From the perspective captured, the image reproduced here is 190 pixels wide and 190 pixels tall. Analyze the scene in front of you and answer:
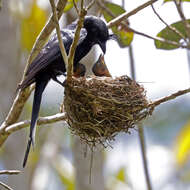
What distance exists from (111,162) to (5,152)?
4.78 meters

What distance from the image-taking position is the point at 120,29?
5.18 meters

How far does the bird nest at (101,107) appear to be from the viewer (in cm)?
420

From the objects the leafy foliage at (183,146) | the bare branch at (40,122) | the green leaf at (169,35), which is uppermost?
the green leaf at (169,35)

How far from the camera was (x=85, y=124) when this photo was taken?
4.25 metres

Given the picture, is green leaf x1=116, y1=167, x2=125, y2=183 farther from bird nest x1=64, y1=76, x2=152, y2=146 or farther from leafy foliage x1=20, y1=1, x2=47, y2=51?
bird nest x1=64, y1=76, x2=152, y2=146

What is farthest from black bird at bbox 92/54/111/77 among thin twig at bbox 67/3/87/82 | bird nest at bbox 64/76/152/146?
thin twig at bbox 67/3/87/82

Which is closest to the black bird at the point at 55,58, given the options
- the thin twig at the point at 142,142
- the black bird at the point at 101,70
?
the black bird at the point at 101,70

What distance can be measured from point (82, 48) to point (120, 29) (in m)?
0.40

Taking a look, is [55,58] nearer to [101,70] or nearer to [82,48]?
[101,70]

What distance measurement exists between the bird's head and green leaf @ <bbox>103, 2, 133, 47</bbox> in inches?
3.4

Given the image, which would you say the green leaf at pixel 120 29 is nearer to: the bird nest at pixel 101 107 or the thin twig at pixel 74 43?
the bird nest at pixel 101 107

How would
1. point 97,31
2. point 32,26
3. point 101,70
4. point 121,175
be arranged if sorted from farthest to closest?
1. point 121,175
2. point 32,26
3. point 97,31
4. point 101,70

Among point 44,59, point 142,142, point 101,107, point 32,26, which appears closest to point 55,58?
point 44,59

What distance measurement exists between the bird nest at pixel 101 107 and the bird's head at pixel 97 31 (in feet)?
2.62
